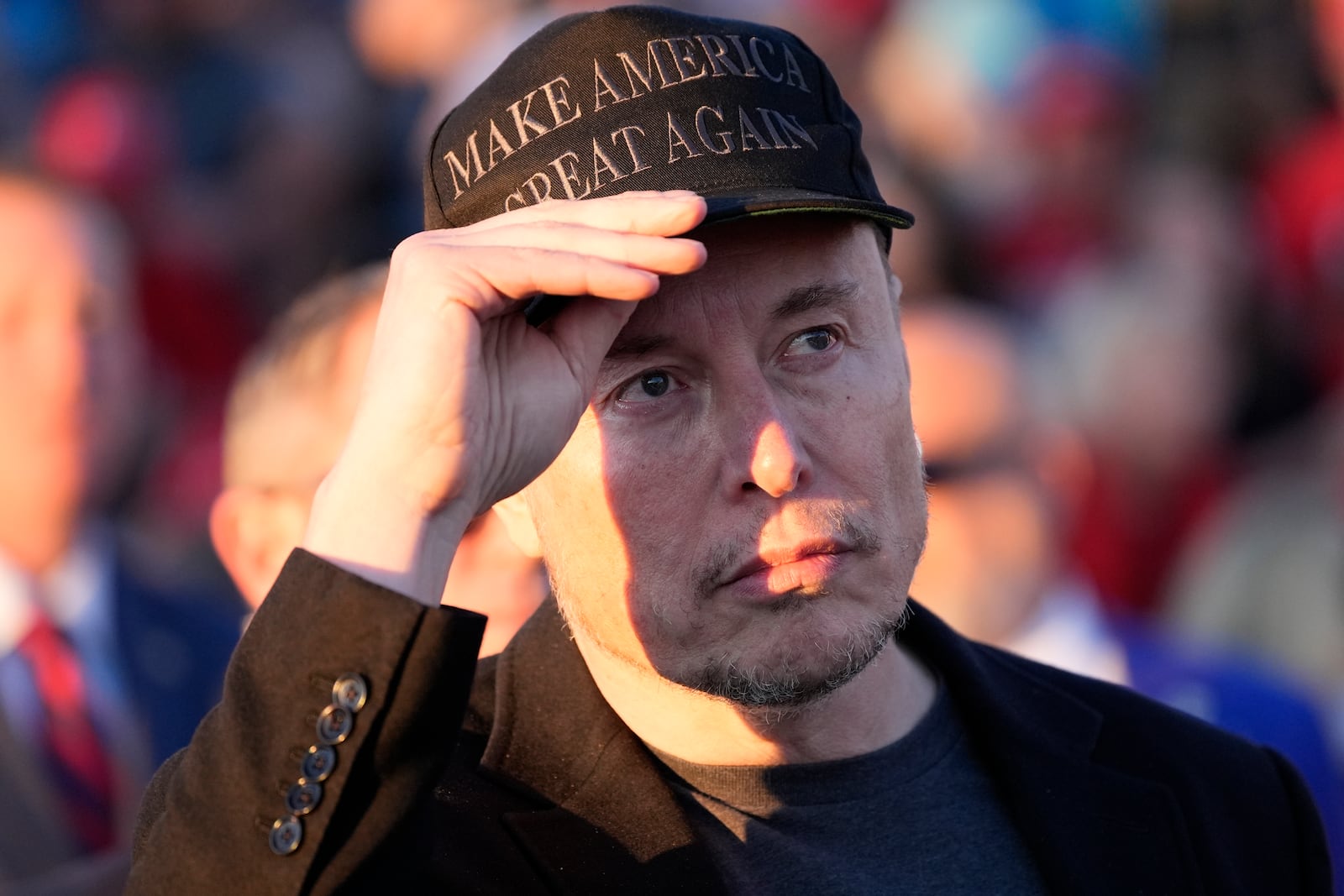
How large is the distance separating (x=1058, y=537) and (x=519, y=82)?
292 centimetres

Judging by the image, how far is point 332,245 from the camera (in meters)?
8.02

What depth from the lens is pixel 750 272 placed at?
247 centimetres

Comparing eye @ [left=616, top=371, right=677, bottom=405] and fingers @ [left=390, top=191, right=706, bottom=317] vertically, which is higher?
fingers @ [left=390, top=191, right=706, bottom=317]

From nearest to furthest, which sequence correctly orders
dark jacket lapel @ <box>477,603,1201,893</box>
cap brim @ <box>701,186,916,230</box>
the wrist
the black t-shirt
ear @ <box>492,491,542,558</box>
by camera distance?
the wrist → cap brim @ <box>701,186,916,230</box> → dark jacket lapel @ <box>477,603,1201,893</box> → the black t-shirt → ear @ <box>492,491,542,558</box>

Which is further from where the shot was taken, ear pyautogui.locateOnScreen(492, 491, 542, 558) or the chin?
ear pyautogui.locateOnScreen(492, 491, 542, 558)

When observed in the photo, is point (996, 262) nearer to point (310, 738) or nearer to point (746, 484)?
point (746, 484)

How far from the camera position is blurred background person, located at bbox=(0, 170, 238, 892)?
432cm

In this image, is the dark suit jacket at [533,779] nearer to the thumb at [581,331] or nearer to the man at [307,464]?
the thumb at [581,331]

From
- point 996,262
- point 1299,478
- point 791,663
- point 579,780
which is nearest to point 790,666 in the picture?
point 791,663

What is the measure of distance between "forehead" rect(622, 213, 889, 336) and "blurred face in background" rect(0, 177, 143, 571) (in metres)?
2.60

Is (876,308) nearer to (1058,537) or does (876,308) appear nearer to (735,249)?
(735,249)

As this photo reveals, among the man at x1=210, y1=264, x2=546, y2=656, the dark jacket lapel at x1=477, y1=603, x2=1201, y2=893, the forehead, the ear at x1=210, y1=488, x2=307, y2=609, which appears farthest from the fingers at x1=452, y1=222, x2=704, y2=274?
the ear at x1=210, y1=488, x2=307, y2=609

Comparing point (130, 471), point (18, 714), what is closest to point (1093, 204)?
point (130, 471)

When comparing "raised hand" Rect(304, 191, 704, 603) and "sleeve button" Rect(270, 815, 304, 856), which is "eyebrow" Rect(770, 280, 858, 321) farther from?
"sleeve button" Rect(270, 815, 304, 856)
